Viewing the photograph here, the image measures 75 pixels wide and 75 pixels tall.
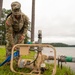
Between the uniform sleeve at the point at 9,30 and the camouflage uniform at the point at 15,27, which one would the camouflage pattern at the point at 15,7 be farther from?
the uniform sleeve at the point at 9,30

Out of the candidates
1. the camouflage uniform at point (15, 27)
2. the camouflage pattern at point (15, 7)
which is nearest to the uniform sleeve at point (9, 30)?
the camouflage uniform at point (15, 27)

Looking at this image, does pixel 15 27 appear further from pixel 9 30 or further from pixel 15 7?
pixel 15 7

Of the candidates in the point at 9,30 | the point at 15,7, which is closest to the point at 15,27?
the point at 9,30

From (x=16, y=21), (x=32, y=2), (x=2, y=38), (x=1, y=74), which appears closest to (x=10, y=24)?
(x=16, y=21)

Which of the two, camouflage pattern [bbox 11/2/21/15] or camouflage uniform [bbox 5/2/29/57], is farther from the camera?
camouflage uniform [bbox 5/2/29/57]

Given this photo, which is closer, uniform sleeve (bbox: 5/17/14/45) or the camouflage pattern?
the camouflage pattern

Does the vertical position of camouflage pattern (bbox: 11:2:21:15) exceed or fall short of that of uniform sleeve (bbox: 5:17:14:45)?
it exceeds it

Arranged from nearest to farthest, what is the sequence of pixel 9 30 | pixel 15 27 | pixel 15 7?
pixel 15 7, pixel 9 30, pixel 15 27

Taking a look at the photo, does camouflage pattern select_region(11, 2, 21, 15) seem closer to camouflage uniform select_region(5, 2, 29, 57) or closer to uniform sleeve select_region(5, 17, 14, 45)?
camouflage uniform select_region(5, 2, 29, 57)

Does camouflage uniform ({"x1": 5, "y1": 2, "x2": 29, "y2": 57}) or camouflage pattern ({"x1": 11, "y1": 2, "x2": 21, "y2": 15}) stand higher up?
camouflage pattern ({"x1": 11, "y1": 2, "x2": 21, "y2": 15})

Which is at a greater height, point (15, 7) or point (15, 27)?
point (15, 7)

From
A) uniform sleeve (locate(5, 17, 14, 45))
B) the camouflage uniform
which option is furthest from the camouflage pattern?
uniform sleeve (locate(5, 17, 14, 45))

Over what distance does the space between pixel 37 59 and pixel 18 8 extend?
1.46 metres

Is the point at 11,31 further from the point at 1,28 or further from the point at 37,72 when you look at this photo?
the point at 1,28
